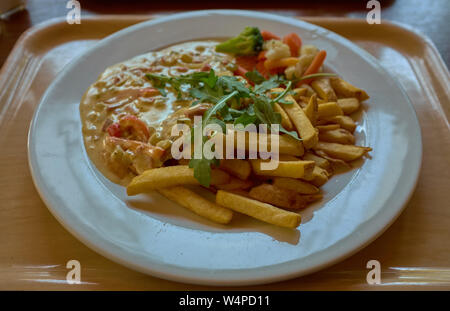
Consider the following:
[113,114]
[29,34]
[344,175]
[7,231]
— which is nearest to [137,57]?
[113,114]

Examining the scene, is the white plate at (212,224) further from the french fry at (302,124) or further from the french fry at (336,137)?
the french fry at (302,124)

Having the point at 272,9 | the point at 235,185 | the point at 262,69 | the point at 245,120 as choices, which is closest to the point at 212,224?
the point at 235,185

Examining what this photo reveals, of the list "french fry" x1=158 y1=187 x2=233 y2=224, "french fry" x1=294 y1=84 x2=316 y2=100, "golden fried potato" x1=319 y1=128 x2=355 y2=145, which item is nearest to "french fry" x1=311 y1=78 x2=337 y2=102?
"french fry" x1=294 y1=84 x2=316 y2=100

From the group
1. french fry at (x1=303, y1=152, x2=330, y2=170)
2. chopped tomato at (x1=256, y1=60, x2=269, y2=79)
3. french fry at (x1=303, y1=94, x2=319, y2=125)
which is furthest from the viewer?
chopped tomato at (x1=256, y1=60, x2=269, y2=79)

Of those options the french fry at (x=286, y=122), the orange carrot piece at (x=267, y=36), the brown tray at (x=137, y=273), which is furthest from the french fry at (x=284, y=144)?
the orange carrot piece at (x=267, y=36)

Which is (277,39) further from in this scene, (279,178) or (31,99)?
(31,99)

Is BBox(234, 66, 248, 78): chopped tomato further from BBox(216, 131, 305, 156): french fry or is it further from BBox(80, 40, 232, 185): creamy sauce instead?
BBox(216, 131, 305, 156): french fry
